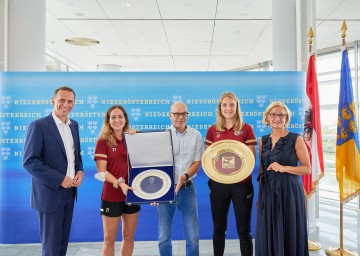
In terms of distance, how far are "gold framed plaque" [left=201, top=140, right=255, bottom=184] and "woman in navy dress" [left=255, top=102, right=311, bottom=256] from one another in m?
0.20

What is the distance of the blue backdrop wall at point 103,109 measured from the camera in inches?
147

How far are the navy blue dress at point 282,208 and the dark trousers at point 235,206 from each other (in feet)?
0.41

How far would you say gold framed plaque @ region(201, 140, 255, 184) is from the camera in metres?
2.45

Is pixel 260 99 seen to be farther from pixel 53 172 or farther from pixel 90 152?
pixel 53 172

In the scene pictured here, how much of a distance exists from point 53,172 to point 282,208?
1820 mm

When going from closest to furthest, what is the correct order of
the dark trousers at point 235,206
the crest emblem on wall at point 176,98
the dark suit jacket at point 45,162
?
the dark suit jacket at point 45,162, the dark trousers at point 235,206, the crest emblem on wall at point 176,98

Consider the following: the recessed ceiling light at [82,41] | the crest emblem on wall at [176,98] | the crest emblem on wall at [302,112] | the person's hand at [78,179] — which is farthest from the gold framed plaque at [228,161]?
the recessed ceiling light at [82,41]

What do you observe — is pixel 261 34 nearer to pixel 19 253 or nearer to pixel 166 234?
pixel 166 234

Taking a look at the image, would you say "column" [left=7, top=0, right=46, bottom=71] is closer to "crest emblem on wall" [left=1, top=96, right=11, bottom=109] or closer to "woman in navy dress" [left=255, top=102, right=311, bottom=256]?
"crest emblem on wall" [left=1, top=96, right=11, bottom=109]

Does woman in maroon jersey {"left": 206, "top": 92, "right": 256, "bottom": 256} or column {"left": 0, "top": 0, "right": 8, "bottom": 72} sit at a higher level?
column {"left": 0, "top": 0, "right": 8, "bottom": 72}

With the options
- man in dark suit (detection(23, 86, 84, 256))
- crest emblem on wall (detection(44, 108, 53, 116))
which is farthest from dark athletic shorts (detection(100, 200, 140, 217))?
crest emblem on wall (detection(44, 108, 53, 116))

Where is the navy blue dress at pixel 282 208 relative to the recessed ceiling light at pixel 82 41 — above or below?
below

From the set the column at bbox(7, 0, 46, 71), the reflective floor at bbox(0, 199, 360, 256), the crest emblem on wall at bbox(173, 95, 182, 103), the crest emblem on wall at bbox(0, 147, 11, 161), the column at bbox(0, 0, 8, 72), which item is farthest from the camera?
the column at bbox(7, 0, 46, 71)

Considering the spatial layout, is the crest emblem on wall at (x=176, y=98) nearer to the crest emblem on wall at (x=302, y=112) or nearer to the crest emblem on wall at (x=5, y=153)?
the crest emblem on wall at (x=302, y=112)
